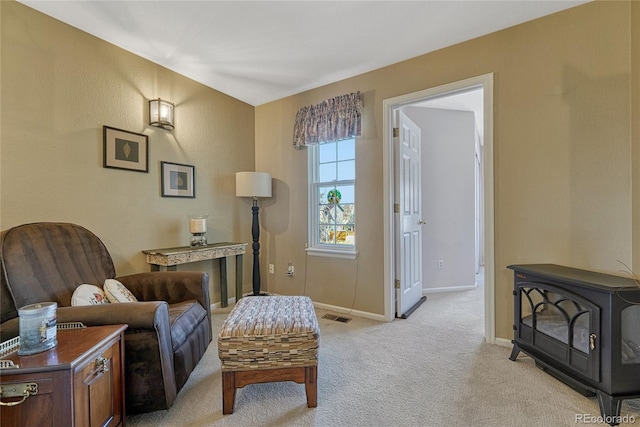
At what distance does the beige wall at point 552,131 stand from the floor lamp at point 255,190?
128 cm

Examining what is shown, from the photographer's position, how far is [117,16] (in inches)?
81.2

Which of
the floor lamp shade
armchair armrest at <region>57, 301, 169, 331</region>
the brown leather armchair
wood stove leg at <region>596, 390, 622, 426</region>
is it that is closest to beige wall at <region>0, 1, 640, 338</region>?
the brown leather armchair

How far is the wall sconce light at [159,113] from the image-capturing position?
264cm

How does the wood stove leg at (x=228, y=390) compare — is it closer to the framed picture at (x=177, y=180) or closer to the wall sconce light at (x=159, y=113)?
the framed picture at (x=177, y=180)

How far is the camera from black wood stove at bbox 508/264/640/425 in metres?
1.45

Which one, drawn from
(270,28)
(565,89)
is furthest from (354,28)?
(565,89)

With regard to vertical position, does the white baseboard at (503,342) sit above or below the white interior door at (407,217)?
below

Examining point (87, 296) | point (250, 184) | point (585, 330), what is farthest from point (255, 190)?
point (585, 330)

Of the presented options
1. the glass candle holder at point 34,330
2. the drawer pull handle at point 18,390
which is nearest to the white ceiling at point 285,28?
the glass candle holder at point 34,330

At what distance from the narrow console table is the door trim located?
5.43 ft

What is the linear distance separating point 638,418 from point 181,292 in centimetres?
284

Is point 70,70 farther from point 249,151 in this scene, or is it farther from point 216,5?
point 249,151

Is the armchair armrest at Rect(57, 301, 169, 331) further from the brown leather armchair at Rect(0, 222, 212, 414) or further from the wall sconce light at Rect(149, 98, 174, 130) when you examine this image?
the wall sconce light at Rect(149, 98, 174, 130)

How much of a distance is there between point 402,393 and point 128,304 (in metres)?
1.63
